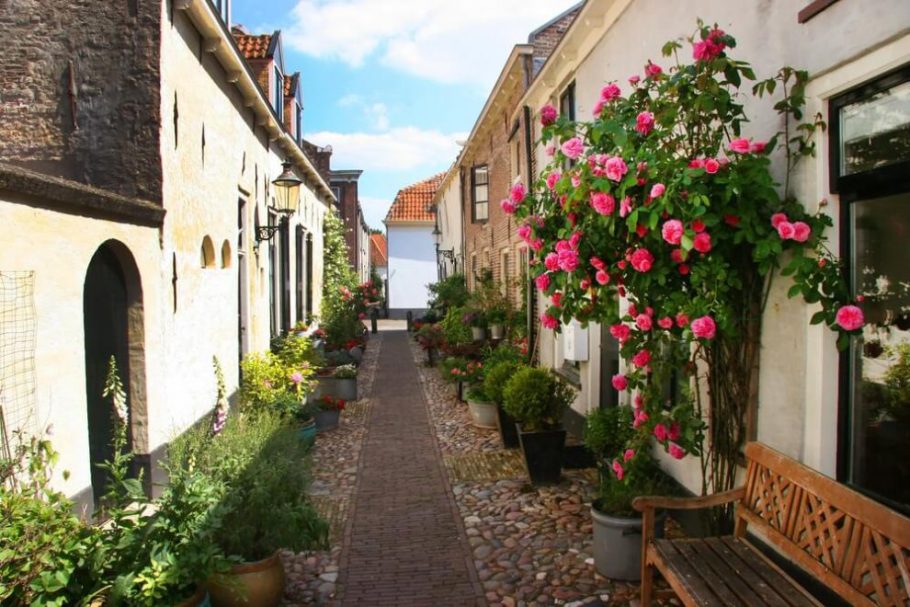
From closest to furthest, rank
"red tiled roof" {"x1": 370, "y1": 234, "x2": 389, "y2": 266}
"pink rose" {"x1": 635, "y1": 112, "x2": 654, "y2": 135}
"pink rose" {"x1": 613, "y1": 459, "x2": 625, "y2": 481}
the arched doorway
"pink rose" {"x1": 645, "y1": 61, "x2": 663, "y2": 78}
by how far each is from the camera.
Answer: "pink rose" {"x1": 635, "y1": 112, "x2": 654, "y2": 135} → "pink rose" {"x1": 645, "y1": 61, "x2": 663, "y2": 78} → "pink rose" {"x1": 613, "y1": 459, "x2": 625, "y2": 481} → the arched doorway → "red tiled roof" {"x1": 370, "y1": 234, "x2": 389, "y2": 266}

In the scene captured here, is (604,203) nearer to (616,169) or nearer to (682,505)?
(616,169)

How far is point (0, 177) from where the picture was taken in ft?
11.7

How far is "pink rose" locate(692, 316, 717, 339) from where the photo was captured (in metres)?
3.57

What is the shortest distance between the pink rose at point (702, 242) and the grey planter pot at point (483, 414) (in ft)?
18.5

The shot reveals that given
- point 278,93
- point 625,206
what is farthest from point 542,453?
point 278,93

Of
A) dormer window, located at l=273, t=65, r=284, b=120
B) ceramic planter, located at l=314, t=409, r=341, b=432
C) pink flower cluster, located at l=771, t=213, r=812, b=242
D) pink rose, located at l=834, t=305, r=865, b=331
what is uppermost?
dormer window, located at l=273, t=65, r=284, b=120

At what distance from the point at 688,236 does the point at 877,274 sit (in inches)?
35.0

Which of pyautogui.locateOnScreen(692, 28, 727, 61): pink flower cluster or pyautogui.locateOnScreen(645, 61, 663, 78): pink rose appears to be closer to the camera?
pyautogui.locateOnScreen(692, 28, 727, 61): pink flower cluster

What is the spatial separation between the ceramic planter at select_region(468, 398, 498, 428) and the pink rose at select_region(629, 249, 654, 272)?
5368 millimetres

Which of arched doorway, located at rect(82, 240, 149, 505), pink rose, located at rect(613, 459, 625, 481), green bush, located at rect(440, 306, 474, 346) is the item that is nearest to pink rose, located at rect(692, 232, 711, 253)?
pink rose, located at rect(613, 459, 625, 481)

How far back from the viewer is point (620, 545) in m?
4.39

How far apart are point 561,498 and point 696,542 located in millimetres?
2347

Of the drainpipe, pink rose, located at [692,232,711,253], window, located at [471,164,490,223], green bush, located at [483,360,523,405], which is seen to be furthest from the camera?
window, located at [471,164,490,223]

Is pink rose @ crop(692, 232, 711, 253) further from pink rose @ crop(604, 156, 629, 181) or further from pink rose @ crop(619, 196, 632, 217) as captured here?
pink rose @ crop(604, 156, 629, 181)
